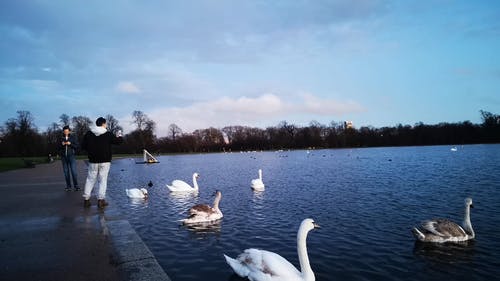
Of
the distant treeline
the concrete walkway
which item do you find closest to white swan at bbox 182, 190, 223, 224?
the concrete walkway

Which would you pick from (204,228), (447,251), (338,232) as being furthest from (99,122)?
(447,251)

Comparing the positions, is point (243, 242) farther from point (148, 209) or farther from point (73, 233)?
point (148, 209)

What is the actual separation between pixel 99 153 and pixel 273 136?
15795 cm

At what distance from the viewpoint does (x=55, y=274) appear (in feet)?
17.7

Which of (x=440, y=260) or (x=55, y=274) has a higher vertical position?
(x=55, y=274)

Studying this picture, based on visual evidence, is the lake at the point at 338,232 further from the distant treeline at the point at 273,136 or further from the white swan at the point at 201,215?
the distant treeline at the point at 273,136

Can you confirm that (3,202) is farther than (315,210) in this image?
No

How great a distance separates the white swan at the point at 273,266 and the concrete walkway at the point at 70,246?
63.3 inches

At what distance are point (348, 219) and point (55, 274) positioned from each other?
30.1 ft

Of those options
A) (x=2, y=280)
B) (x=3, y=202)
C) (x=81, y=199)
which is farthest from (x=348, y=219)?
(x=3, y=202)

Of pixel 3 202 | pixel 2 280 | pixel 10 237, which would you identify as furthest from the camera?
pixel 3 202

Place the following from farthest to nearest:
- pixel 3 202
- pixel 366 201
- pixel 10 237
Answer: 1. pixel 366 201
2. pixel 3 202
3. pixel 10 237

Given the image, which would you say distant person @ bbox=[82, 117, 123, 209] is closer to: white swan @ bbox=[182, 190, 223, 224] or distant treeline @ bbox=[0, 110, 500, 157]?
white swan @ bbox=[182, 190, 223, 224]

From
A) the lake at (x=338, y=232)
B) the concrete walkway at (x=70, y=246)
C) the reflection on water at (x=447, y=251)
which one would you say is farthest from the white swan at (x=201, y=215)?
the reflection on water at (x=447, y=251)
